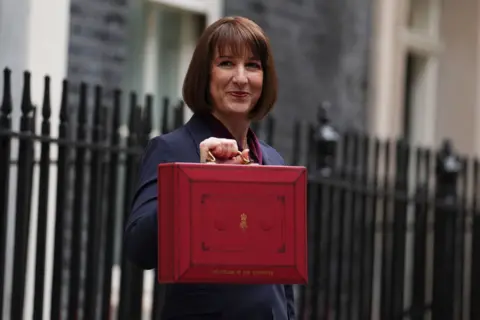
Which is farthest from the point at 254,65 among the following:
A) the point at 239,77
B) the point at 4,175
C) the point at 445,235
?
the point at 445,235

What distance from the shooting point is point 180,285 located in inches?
139

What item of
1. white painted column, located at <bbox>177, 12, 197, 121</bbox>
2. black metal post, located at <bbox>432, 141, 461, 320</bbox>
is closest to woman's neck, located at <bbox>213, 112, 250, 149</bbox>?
white painted column, located at <bbox>177, 12, 197, 121</bbox>

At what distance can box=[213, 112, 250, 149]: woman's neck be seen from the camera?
3.66 meters

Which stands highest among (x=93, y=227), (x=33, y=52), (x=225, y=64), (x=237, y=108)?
(x=33, y=52)

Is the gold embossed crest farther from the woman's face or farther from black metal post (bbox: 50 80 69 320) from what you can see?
black metal post (bbox: 50 80 69 320)

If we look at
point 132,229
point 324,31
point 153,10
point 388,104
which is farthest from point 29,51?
point 388,104

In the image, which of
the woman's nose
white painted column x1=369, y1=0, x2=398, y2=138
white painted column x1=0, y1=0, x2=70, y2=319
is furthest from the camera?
white painted column x1=369, y1=0, x2=398, y2=138

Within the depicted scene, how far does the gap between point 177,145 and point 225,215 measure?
0.99ft

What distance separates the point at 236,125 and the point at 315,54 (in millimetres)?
6024

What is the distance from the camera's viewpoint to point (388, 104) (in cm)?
1063

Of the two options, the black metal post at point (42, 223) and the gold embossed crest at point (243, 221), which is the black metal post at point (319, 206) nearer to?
the black metal post at point (42, 223)

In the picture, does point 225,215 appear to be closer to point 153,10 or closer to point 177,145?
point 177,145

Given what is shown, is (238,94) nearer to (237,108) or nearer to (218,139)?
(237,108)

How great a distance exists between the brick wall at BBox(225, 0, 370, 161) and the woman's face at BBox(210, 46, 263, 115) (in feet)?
16.3
